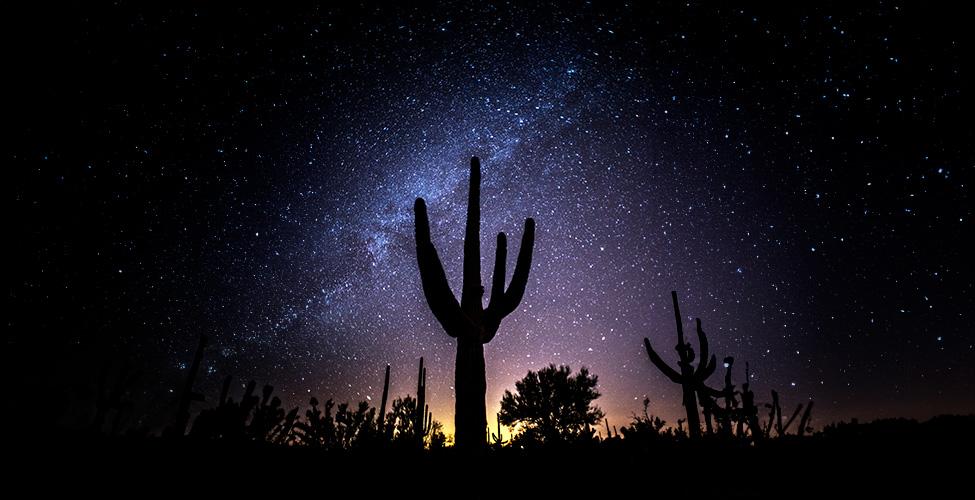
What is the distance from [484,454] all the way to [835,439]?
5.39 meters

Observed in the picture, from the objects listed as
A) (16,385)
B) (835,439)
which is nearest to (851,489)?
(835,439)

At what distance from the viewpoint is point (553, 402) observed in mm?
24578

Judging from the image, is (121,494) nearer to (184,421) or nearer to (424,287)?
(424,287)

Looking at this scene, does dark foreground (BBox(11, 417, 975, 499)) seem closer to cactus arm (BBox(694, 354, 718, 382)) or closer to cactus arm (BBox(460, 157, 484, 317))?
cactus arm (BBox(460, 157, 484, 317))

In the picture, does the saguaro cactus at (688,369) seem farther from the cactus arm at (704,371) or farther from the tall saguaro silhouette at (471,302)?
the tall saguaro silhouette at (471,302)

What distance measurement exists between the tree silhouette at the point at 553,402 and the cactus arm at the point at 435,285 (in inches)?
760

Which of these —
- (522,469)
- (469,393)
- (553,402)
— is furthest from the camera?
(553,402)

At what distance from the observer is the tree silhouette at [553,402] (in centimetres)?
2417

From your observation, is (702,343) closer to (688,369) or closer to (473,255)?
(688,369)

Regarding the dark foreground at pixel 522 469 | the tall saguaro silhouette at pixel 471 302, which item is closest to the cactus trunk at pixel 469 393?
the tall saguaro silhouette at pixel 471 302

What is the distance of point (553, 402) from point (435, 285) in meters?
20.4

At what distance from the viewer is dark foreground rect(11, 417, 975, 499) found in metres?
4.19

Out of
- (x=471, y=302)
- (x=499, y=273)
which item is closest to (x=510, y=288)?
(x=499, y=273)

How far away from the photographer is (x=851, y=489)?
393cm
